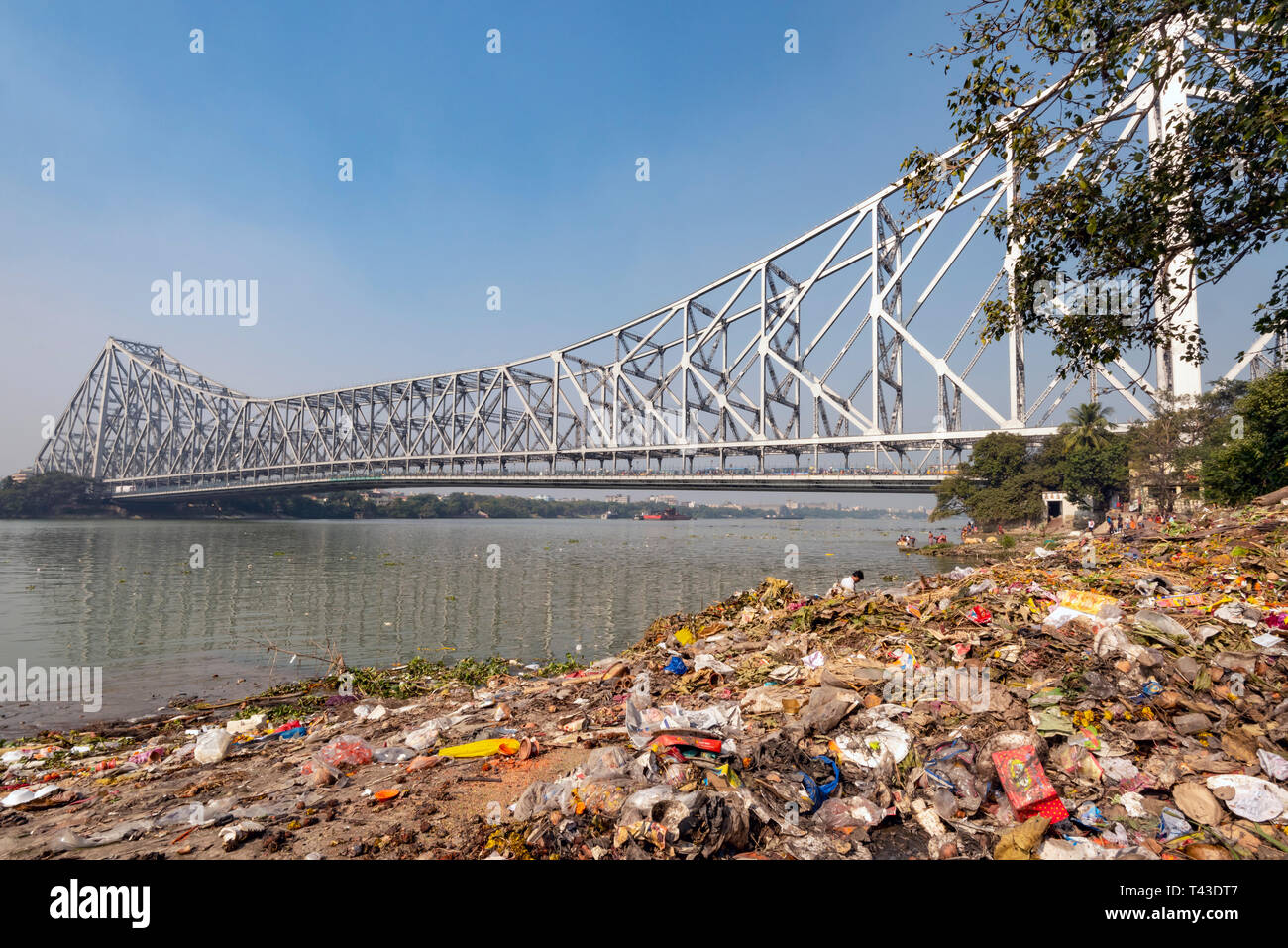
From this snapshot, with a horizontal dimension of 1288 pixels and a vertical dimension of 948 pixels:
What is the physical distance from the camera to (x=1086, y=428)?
33594 mm

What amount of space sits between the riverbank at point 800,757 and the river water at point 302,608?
2988mm

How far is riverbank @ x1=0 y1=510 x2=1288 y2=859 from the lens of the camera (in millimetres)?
3422

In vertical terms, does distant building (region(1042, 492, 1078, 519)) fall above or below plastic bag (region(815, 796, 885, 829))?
above

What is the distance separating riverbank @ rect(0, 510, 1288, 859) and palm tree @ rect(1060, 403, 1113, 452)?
30.3 m

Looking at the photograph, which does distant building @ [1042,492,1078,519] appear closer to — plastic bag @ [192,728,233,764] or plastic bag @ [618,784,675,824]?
plastic bag @ [618,784,675,824]

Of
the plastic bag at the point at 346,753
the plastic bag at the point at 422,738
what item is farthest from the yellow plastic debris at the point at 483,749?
the plastic bag at the point at 346,753

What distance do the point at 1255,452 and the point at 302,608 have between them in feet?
86.0

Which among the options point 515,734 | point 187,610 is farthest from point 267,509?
point 515,734

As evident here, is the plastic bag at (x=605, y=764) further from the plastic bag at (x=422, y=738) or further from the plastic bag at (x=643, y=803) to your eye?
the plastic bag at (x=422, y=738)

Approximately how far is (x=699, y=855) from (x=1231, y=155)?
627 cm

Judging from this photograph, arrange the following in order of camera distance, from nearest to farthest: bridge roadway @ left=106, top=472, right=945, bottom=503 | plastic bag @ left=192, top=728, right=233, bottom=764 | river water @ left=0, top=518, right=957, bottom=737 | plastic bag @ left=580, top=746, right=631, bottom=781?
plastic bag @ left=580, top=746, right=631, bottom=781 → plastic bag @ left=192, top=728, right=233, bottom=764 → river water @ left=0, top=518, right=957, bottom=737 → bridge roadway @ left=106, top=472, right=945, bottom=503

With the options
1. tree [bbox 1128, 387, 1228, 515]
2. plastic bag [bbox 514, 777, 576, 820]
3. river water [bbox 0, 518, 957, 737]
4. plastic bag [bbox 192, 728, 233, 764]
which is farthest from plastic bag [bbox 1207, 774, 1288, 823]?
tree [bbox 1128, 387, 1228, 515]

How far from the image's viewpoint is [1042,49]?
194 inches

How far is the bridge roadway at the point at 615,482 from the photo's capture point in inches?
1492
